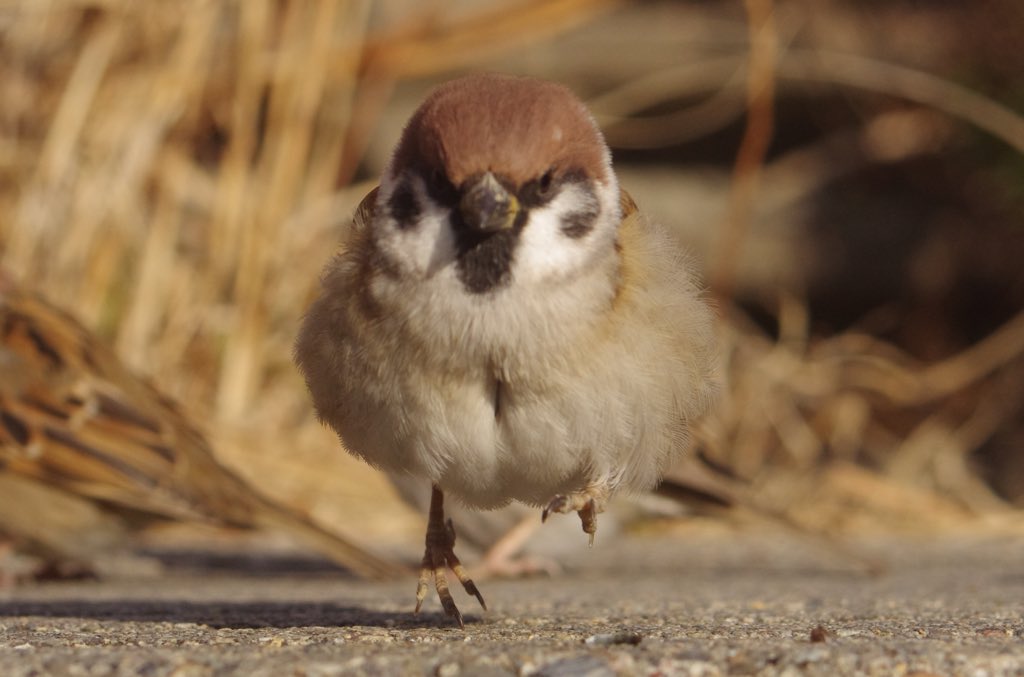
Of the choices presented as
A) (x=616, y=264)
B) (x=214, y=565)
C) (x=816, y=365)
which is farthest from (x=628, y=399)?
(x=816, y=365)

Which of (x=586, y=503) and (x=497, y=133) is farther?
(x=586, y=503)

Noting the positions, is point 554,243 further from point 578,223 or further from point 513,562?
point 513,562

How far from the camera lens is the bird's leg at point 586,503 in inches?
90.8

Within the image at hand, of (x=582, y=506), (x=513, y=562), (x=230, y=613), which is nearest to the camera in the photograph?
(x=582, y=506)

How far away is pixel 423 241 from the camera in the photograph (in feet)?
7.09

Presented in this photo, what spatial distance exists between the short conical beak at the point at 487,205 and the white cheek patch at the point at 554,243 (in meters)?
0.09

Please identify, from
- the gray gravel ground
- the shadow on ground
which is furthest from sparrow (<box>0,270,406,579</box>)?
the shadow on ground

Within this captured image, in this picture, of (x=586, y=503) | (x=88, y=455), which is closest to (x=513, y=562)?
(x=88, y=455)

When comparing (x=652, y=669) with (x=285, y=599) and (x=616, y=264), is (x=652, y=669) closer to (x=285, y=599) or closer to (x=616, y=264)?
(x=616, y=264)

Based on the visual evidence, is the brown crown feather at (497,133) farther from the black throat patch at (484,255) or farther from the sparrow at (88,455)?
the sparrow at (88,455)

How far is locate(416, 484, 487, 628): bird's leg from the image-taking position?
2461mm

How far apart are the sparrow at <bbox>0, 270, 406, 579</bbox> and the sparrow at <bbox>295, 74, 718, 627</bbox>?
1.18 meters

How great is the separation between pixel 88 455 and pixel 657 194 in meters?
3.82

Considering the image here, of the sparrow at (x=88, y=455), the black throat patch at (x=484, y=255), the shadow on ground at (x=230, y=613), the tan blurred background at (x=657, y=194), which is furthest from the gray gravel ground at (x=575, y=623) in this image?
the tan blurred background at (x=657, y=194)
